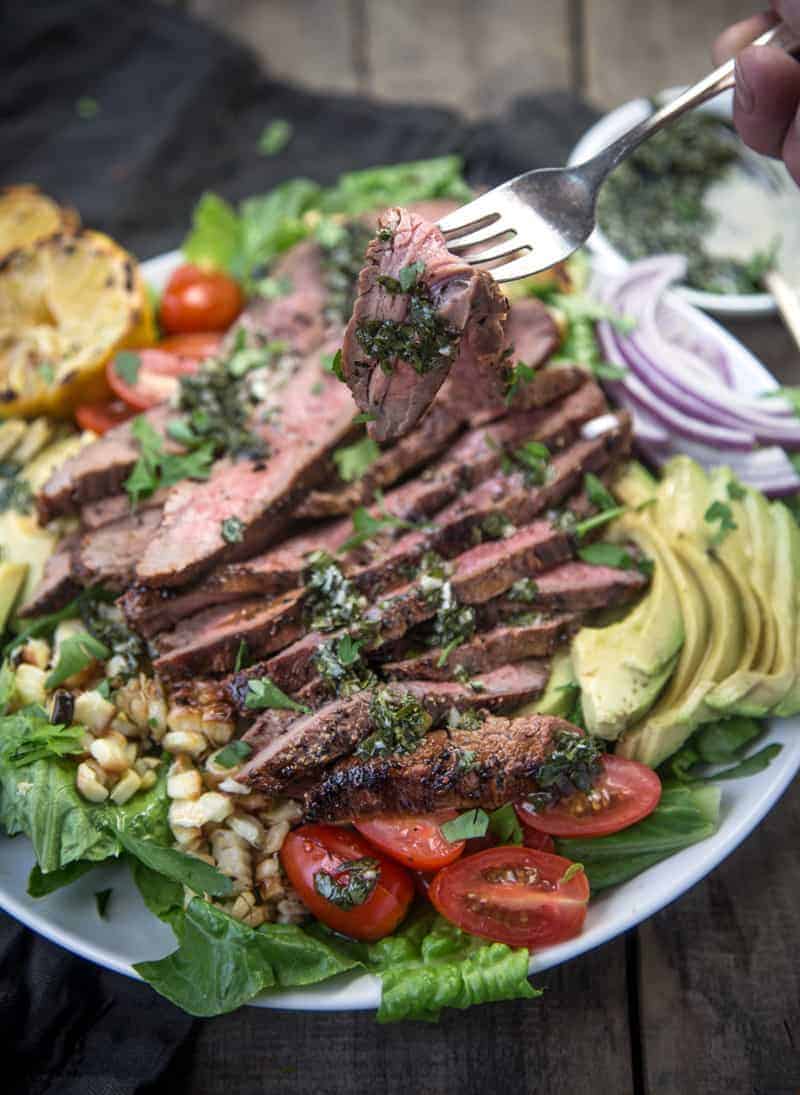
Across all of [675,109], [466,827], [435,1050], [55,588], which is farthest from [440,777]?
[675,109]

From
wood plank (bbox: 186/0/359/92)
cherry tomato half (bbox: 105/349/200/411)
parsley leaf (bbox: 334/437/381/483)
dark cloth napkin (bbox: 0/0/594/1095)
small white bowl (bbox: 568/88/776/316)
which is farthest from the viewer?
wood plank (bbox: 186/0/359/92)

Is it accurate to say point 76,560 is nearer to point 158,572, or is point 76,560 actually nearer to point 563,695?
point 158,572

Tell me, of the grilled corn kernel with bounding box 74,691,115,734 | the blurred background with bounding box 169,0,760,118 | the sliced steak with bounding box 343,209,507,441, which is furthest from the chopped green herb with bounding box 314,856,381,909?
the blurred background with bounding box 169,0,760,118

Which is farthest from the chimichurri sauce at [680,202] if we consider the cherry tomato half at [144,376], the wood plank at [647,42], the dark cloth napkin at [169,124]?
the cherry tomato half at [144,376]

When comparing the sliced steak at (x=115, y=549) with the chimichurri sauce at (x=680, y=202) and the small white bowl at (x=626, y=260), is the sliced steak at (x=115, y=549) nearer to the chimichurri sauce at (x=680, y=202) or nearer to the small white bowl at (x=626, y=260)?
the small white bowl at (x=626, y=260)

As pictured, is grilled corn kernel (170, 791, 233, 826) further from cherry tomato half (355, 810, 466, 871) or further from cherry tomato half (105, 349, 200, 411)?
cherry tomato half (105, 349, 200, 411)

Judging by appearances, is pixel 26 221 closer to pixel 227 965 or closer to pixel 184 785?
pixel 184 785
